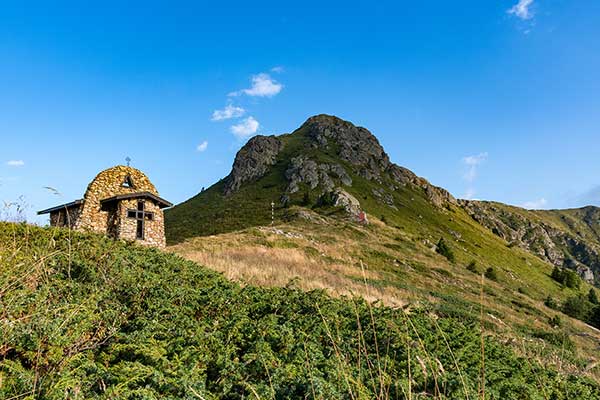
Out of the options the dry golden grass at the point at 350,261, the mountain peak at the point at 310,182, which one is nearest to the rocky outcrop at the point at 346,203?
the mountain peak at the point at 310,182

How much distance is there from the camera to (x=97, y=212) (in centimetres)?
2841

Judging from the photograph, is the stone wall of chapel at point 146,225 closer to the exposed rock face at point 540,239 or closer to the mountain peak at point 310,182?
the mountain peak at point 310,182

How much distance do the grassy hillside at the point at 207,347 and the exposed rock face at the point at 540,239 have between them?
125179mm

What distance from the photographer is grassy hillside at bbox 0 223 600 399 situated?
3822mm

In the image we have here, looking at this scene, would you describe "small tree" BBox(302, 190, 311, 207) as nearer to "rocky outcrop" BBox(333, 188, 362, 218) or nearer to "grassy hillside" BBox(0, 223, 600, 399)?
"rocky outcrop" BBox(333, 188, 362, 218)

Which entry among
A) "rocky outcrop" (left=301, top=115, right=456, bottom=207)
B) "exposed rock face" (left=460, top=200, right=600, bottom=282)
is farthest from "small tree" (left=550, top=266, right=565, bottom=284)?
"exposed rock face" (left=460, top=200, right=600, bottom=282)

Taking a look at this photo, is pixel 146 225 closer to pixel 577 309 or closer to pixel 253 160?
pixel 577 309

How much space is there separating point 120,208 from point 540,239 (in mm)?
160515

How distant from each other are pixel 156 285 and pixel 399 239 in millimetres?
47584

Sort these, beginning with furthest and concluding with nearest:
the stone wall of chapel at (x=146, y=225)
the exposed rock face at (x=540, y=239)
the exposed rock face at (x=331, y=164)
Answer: the exposed rock face at (x=540, y=239) → the exposed rock face at (x=331, y=164) → the stone wall of chapel at (x=146, y=225)

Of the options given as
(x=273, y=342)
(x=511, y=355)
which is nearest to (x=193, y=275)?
(x=273, y=342)

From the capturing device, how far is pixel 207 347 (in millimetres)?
5242

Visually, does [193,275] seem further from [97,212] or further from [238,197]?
[238,197]

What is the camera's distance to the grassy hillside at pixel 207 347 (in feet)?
12.5
